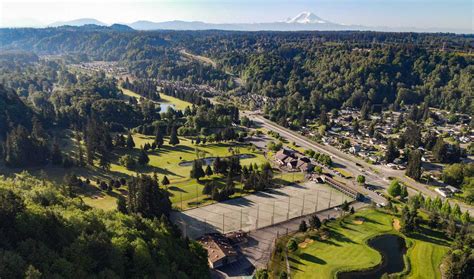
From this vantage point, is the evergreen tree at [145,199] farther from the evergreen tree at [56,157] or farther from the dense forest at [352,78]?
the dense forest at [352,78]

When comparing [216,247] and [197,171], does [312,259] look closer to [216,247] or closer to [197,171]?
[216,247]

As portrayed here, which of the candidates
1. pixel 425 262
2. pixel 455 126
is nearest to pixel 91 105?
pixel 425 262

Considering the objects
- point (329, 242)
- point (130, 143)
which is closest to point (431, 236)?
point (329, 242)

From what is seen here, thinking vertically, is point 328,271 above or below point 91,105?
below

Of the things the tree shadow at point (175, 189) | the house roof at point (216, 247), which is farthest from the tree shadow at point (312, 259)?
the tree shadow at point (175, 189)

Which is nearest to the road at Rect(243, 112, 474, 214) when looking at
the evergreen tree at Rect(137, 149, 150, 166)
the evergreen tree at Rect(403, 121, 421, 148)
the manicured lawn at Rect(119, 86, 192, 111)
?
the evergreen tree at Rect(403, 121, 421, 148)

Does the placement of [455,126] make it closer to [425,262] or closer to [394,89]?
[394,89]
